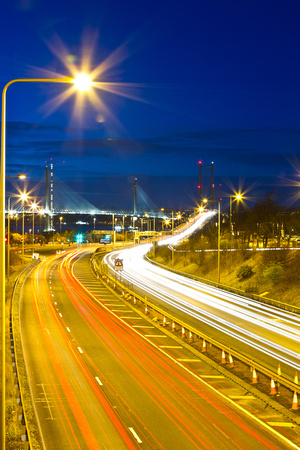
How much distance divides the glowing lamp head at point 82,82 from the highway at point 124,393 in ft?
23.3

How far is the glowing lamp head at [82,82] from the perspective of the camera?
781 cm

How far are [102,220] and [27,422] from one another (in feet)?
484

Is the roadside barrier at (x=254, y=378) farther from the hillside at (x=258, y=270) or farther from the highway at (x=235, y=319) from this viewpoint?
the hillside at (x=258, y=270)

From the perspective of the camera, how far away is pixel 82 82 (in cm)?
789

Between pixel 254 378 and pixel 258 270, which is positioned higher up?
pixel 258 270

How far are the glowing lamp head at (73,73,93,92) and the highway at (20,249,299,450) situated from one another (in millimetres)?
7102

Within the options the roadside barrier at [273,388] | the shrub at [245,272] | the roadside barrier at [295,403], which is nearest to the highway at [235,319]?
the roadside barrier at [273,388]

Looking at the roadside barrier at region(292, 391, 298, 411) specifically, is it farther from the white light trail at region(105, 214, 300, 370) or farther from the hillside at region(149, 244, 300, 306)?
the hillside at region(149, 244, 300, 306)

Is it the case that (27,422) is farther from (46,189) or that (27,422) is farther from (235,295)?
(46,189)

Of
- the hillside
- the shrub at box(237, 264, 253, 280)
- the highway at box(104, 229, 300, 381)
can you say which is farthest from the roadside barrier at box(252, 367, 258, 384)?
the shrub at box(237, 264, 253, 280)

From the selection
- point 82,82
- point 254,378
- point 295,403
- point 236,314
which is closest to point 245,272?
point 236,314

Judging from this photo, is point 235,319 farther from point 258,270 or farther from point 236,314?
point 258,270

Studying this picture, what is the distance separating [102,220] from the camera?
15788 cm

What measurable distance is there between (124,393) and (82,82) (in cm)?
890
